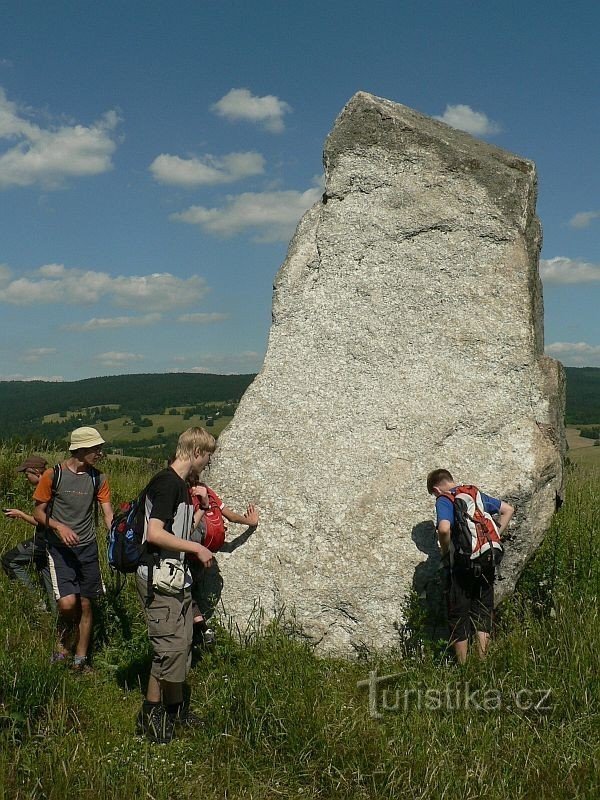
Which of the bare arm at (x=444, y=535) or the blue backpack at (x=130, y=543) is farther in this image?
the bare arm at (x=444, y=535)

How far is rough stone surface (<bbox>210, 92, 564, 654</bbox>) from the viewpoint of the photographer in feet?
16.6

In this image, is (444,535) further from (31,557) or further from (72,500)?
(31,557)

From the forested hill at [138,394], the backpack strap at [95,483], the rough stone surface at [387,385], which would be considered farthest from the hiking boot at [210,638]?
the forested hill at [138,394]

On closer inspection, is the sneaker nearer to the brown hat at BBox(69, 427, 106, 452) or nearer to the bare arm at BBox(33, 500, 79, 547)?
the bare arm at BBox(33, 500, 79, 547)

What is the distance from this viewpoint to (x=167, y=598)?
4.23 meters

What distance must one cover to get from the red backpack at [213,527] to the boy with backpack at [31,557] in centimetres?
140

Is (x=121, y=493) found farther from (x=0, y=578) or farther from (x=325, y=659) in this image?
(x=325, y=659)

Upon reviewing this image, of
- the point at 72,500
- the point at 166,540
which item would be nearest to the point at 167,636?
the point at 166,540

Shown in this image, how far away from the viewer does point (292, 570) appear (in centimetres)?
518

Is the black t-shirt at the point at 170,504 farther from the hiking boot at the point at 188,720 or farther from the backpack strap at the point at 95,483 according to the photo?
the backpack strap at the point at 95,483

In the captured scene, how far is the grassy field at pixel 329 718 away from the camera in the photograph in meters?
3.51

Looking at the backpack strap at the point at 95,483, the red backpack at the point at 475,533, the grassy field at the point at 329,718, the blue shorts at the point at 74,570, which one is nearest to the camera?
the grassy field at the point at 329,718

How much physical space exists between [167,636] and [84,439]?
1.79m

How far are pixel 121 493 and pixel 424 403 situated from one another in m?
5.05
